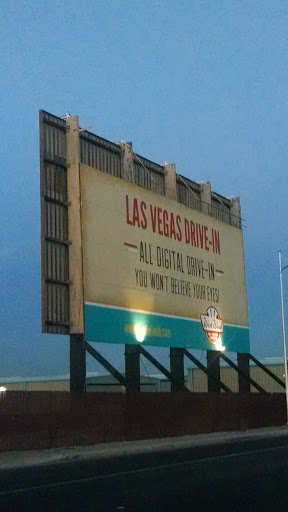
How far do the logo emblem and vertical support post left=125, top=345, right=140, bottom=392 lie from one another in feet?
15.4

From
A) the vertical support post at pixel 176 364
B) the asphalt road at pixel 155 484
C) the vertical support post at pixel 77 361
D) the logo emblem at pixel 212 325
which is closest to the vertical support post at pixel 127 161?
the vertical support post at pixel 77 361

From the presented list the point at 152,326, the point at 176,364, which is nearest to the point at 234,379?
the point at 176,364

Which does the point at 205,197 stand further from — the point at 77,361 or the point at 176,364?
the point at 77,361

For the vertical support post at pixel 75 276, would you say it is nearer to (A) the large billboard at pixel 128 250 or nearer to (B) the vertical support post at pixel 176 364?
(A) the large billboard at pixel 128 250

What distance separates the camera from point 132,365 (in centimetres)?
2941

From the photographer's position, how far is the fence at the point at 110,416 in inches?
912

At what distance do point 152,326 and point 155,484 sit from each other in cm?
1584

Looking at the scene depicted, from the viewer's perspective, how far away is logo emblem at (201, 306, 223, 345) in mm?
33381

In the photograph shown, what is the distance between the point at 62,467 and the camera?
18.7 m

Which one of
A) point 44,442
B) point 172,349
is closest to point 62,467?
point 44,442

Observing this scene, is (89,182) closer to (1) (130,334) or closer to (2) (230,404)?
(1) (130,334)

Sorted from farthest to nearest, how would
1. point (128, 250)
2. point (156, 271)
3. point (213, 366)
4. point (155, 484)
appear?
1. point (213, 366)
2. point (156, 271)
3. point (128, 250)
4. point (155, 484)

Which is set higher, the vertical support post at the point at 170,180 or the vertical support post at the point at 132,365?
the vertical support post at the point at 170,180

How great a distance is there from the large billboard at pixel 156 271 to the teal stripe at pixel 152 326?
0.03 metres
